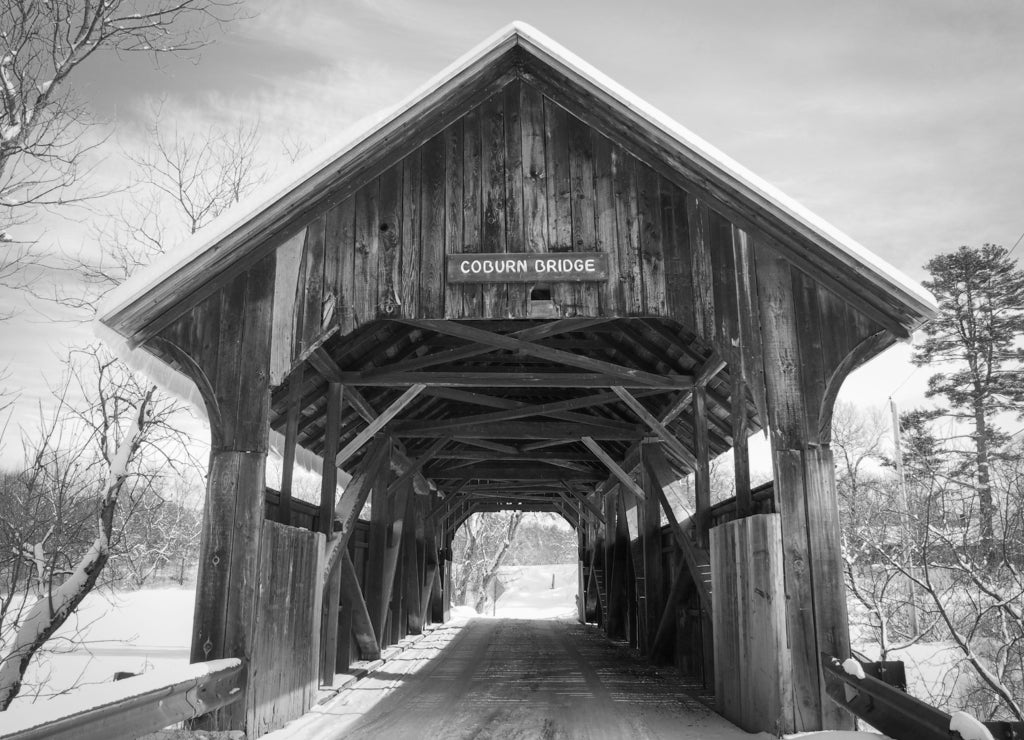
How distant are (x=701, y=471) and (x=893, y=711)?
15.9 feet

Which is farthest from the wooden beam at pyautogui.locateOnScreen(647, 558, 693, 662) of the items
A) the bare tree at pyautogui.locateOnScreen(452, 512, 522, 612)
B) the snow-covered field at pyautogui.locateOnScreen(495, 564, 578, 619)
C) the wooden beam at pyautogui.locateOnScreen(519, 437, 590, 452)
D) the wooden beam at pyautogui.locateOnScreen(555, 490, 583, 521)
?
the snow-covered field at pyautogui.locateOnScreen(495, 564, 578, 619)

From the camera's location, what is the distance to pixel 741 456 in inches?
277

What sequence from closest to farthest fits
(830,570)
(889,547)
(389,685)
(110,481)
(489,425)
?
(830,570), (389,685), (110,481), (489,425), (889,547)

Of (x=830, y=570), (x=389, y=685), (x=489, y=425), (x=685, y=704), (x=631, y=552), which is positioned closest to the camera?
(x=830, y=570)

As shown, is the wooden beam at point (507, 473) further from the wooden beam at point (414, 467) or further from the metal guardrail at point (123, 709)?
the metal guardrail at point (123, 709)

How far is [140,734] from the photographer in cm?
320

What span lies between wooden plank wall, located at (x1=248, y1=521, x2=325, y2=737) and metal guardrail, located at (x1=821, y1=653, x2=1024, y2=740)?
3704 mm

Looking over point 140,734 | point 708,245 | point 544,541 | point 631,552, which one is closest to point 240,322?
point 140,734

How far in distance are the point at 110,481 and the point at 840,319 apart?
8118 millimetres

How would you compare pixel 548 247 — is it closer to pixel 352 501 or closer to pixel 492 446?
pixel 352 501

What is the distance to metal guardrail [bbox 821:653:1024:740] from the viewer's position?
9.43ft

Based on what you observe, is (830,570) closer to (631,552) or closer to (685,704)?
(685,704)

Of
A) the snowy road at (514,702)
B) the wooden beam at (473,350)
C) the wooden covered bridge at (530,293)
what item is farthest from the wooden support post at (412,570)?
the wooden covered bridge at (530,293)

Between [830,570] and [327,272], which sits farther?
[327,272]
